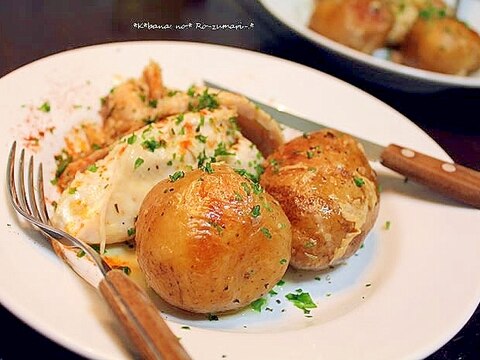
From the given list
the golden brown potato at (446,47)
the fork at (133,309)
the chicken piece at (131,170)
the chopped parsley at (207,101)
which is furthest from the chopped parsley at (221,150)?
the golden brown potato at (446,47)

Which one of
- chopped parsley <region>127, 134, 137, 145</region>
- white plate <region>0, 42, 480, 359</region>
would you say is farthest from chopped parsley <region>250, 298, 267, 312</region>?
chopped parsley <region>127, 134, 137, 145</region>

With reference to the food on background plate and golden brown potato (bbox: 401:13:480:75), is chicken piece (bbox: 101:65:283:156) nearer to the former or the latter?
the food on background plate

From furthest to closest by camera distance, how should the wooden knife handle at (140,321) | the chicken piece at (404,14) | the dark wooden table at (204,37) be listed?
the chicken piece at (404,14) → the dark wooden table at (204,37) → the wooden knife handle at (140,321)

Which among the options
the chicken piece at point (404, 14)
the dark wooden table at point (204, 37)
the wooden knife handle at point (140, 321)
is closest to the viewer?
the wooden knife handle at point (140, 321)

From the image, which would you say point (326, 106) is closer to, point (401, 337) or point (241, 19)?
point (241, 19)

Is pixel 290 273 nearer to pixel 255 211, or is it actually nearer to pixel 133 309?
pixel 255 211

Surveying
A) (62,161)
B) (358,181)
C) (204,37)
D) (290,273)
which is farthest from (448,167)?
(204,37)

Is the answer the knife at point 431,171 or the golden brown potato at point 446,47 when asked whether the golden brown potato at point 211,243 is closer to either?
the knife at point 431,171
